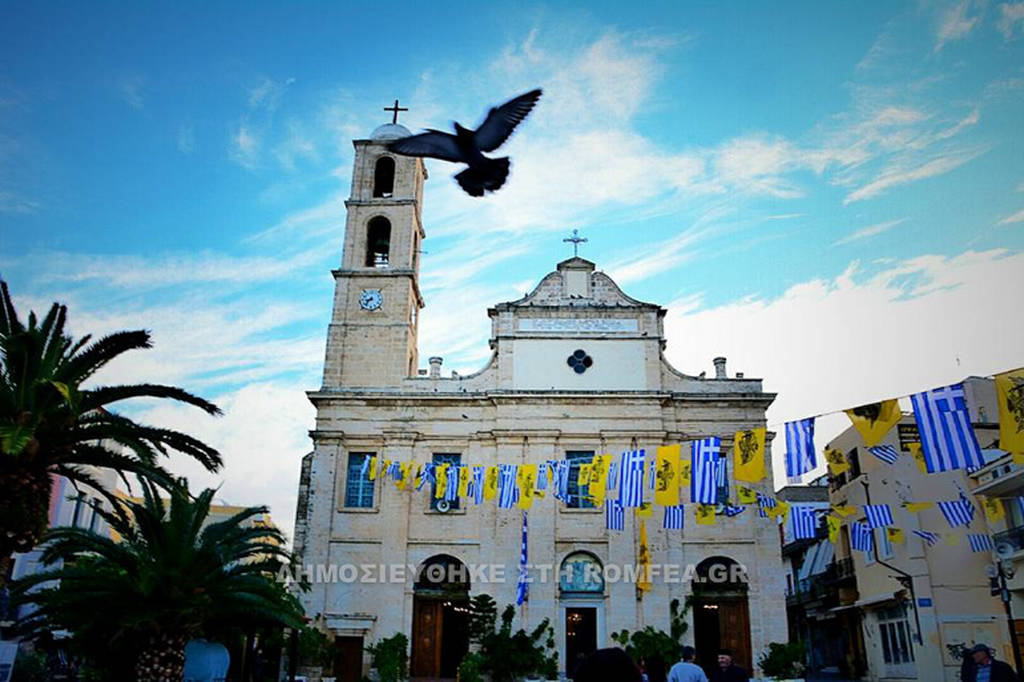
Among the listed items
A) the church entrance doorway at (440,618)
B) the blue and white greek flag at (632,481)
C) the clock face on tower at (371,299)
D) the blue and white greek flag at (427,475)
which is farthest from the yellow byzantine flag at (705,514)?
the clock face on tower at (371,299)

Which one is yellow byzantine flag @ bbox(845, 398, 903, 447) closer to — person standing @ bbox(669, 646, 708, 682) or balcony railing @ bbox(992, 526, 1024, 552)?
person standing @ bbox(669, 646, 708, 682)

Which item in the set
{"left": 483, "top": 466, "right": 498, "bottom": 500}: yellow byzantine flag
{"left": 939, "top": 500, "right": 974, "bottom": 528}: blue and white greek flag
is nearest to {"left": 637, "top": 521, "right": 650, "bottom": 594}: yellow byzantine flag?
{"left": 483, "top": 466, "right": 498, "bottom": 500}: yellow byzantine flag

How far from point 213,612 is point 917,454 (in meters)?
14.1

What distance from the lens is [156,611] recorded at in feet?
41.9

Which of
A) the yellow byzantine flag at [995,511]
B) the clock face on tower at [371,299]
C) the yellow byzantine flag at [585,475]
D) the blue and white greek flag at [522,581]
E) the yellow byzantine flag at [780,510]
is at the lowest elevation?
the blue and white greek flag at [522,581]

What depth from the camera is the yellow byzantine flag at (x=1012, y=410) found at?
1267 cm

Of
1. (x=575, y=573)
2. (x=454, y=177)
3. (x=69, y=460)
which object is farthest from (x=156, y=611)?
(x=575, y=573)

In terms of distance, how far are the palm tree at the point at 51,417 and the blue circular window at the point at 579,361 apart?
53.7 feet

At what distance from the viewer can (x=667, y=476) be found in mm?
20969

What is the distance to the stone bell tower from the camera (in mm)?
28781

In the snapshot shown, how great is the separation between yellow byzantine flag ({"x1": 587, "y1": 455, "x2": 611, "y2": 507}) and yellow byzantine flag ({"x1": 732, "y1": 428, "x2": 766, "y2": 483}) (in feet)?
17.0

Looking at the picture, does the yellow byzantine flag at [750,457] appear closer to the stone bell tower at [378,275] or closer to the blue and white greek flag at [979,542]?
the blue and white greek flag at [979,542]

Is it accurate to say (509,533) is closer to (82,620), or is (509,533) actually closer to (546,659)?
(546,659)

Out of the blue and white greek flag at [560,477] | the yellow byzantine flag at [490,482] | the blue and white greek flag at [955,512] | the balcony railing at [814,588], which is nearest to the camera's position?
the blue and white greek flag at [955,512]
